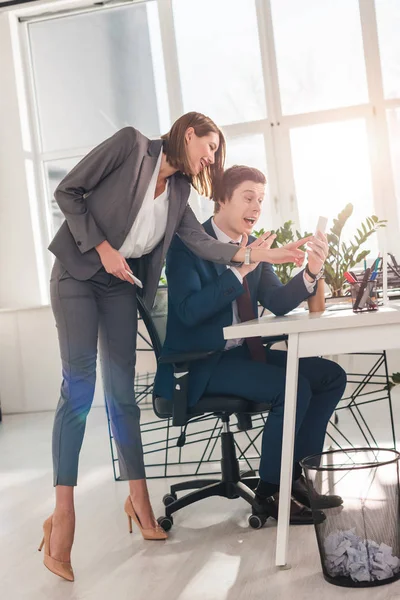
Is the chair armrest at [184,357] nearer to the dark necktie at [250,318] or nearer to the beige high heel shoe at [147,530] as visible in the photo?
the dark necktie at [250,318]

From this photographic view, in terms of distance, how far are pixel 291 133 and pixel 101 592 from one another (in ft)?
14.0

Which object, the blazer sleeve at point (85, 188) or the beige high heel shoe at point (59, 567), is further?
the blazer sleeve at point (85, 188)

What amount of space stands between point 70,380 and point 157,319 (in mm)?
609

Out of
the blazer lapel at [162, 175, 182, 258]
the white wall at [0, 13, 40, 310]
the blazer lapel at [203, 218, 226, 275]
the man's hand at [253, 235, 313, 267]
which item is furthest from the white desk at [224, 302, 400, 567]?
the white wall at [0, 13, 40, 310]

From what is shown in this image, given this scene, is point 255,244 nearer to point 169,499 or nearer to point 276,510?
point 276,510

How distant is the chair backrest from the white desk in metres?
0.59

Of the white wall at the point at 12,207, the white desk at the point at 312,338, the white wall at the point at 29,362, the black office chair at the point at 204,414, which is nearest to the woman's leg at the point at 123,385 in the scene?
the black office chair at the point at 204,414

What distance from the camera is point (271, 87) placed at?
5543 mm

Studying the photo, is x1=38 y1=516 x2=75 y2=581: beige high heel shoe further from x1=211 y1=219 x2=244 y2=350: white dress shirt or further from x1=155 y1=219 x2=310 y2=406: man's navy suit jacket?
x1=211 y1=219 x2=244 y2=350: white dress shirt

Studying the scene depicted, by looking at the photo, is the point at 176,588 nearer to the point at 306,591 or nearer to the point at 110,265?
the point at 306,591

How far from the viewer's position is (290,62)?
556 cm

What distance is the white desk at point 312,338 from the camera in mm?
1791

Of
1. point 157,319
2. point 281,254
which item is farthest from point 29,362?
point 281,254

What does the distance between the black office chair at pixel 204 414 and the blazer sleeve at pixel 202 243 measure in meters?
0.27
